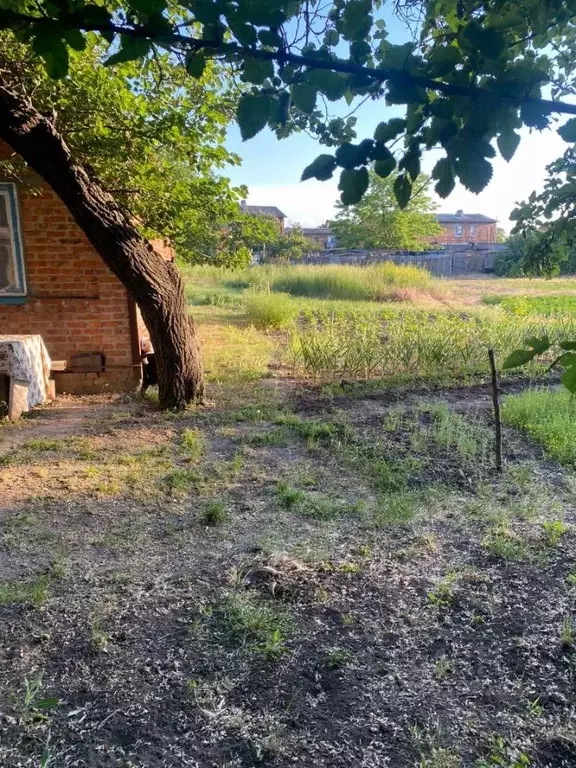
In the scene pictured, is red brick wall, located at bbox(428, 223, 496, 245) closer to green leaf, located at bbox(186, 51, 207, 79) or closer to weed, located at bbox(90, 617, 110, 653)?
weed, located at bbox(90, 617, 110, 653)

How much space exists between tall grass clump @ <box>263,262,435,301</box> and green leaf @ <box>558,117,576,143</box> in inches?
626

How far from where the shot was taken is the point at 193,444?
15.1 feet

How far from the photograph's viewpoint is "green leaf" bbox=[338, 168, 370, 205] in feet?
3.52

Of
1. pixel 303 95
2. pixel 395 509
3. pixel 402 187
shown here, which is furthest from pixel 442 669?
pixel 303 95

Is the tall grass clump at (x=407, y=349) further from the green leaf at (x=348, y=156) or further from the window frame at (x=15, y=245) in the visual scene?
the green leaf at (x=348, y=156)

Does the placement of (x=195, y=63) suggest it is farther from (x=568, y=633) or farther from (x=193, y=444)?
(x=193, y=444)

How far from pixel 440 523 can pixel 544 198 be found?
2113 mm

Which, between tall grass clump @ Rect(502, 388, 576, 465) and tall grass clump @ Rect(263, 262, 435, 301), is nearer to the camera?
tall grass clump @ Rect(502, 388, 576, 465)

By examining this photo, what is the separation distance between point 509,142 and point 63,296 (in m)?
6.02

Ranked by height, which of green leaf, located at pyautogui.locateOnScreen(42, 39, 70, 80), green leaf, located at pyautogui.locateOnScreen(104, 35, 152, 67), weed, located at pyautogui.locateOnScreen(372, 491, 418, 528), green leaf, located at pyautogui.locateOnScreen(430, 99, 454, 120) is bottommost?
weed, located at pyautogui.locateOnScreen(372, 491, 418, 528)

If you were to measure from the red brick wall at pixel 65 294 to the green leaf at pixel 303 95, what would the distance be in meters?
5.52

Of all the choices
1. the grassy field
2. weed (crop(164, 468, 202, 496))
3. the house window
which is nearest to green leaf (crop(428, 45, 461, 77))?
the grassy field

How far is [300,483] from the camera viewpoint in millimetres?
3846

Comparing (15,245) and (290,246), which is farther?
(290,246)
